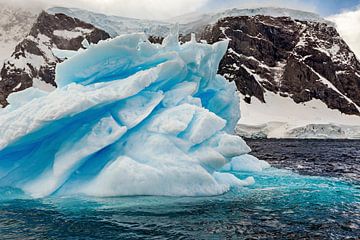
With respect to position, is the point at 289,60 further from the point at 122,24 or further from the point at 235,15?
the point at 122,24

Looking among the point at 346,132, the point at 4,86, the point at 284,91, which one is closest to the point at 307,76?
the point at 284,91

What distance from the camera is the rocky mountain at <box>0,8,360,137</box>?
12731 centimetres

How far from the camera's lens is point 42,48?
162375mm

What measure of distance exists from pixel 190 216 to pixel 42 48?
165 metres

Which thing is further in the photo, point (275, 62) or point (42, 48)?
point (42, 48)

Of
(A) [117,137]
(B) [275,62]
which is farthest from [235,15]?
(A) [117,137]

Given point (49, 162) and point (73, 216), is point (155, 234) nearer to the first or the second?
point (73, 216)

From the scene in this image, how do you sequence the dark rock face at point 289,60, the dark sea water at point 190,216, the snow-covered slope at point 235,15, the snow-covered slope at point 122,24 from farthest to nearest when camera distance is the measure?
the snow-covered slope at point 235,15, the dark rock face at point 289,60, the snow-covered slope at point 122,24, the dark sea water at point 190,216

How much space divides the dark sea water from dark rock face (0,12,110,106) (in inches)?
5630

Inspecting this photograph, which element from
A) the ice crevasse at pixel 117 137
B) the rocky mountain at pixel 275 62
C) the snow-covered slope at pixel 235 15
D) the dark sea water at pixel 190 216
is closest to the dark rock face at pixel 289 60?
the rocky mountain at pixel 275 62

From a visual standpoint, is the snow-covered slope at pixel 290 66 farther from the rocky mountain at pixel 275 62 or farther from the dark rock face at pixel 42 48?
the dark rock face at pixel 42 48

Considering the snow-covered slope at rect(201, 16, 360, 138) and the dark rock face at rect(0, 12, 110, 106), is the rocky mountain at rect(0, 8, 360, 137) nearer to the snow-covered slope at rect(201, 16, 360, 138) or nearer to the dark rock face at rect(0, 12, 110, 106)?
the snow-covered slope at rect(201, 16, 360, 138)

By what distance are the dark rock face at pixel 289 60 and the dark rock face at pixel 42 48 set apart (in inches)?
1941

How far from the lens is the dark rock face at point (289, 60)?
132m
